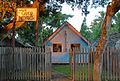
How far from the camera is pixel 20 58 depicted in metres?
21.0

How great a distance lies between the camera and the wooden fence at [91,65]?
1984cm

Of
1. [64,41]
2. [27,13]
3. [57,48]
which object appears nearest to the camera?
[27,13]

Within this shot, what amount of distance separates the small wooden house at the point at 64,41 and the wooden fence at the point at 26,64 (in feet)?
74.5

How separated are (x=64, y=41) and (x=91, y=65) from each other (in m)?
24.4

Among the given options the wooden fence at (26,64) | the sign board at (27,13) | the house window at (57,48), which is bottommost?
the wooden fence at (26,64)

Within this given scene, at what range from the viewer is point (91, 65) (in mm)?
19781

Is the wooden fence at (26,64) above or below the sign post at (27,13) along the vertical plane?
below

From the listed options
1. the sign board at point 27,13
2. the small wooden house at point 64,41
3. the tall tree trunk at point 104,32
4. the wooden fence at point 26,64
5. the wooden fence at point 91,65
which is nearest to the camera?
the tall tree trunk at point 104,32

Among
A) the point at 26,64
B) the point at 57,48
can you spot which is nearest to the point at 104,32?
the point at 26,64

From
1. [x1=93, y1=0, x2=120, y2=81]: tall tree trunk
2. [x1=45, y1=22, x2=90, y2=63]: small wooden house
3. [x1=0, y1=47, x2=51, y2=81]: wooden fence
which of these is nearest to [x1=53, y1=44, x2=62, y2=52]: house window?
[x1=45, y1=22, x2=90, y2=63]: small wooden house

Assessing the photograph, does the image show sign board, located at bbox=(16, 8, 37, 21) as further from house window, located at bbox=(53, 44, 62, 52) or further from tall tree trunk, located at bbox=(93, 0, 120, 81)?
house window, located at bbox=(53, 44, 62, 52)

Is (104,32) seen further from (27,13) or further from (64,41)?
(64,41)

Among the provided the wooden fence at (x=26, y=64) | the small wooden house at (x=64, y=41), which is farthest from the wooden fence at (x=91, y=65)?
the small wooden house at (x=64, y=41)

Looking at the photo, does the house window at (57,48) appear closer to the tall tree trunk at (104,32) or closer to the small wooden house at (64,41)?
the small wooden house at (64,41)
